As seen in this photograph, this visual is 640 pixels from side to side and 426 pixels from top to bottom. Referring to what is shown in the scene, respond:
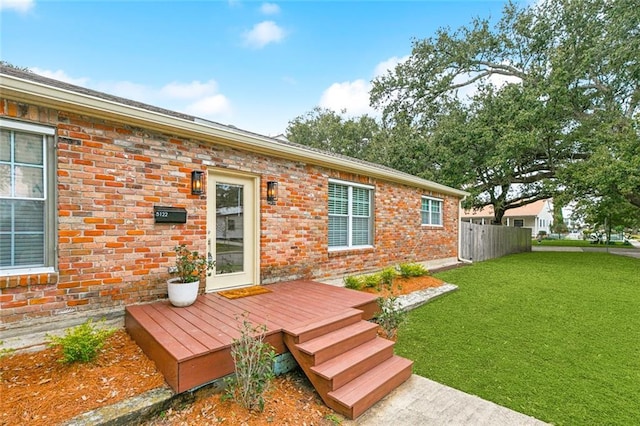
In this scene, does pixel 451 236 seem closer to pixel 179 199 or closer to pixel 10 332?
pixel 179 199

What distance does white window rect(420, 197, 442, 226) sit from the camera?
9867mm

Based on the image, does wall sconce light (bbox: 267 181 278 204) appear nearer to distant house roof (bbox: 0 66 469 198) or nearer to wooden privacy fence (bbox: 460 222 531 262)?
distant house roof (bbox: 0 66 469 198)

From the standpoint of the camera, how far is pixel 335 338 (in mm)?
3340

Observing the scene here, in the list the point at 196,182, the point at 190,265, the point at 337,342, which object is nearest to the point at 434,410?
the point at 337,342

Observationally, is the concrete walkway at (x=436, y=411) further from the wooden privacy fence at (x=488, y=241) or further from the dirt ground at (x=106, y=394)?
the wooden privacy fence at (x=488, y=241)

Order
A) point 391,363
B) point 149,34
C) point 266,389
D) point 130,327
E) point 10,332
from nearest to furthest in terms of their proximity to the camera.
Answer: point 266,389
point 10,332
point 391,363
point 130,327
point 149,34

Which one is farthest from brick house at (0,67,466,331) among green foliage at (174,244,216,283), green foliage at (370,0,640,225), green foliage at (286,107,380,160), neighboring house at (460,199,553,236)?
neighboring house at (460,199,553,236)

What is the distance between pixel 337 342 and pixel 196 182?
3.00 metres

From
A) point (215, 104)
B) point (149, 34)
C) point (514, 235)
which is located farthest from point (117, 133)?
point (514, 235)

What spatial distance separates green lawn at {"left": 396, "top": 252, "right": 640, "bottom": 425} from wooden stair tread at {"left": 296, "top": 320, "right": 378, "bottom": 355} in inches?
30.8

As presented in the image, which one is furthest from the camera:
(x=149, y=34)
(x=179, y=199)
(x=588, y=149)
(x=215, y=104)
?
(x=215, y=104)

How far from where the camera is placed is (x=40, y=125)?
337cm

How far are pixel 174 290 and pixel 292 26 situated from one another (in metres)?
8.92

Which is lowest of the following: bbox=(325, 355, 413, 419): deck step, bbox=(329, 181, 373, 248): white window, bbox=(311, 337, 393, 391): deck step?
bbox=(325, 355, 413, 419): deck step
